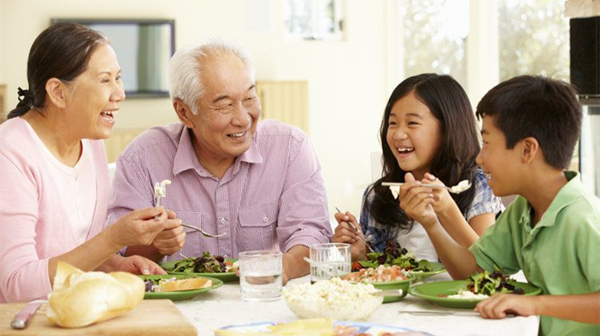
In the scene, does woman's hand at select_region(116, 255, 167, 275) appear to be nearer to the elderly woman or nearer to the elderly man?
the elderly woman

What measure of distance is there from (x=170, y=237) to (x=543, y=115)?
93cm

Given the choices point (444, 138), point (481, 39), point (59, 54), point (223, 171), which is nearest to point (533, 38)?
point (481, 39)

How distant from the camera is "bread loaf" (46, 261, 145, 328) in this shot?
5.14ft

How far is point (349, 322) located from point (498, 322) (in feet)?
0.96

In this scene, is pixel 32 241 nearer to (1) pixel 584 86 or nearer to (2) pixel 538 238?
(2) pixel 538 238

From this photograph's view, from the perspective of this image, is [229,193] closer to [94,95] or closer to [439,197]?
[94,95]

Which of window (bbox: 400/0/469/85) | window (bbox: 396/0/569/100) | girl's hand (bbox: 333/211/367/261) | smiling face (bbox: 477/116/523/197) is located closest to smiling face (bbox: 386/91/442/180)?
girl's hand (bbox: 333/211/367/261)

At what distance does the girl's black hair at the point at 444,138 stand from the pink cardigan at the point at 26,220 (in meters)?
0.84

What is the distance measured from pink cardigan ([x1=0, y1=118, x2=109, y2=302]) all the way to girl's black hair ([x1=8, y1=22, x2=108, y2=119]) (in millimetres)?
119

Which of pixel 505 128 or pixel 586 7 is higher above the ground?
pixel 586 7

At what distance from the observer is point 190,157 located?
9.33ft

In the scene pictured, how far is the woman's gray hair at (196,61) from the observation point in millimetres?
2795

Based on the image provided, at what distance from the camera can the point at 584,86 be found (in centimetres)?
461

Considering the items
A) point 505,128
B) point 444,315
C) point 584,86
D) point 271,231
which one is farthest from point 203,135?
point 584,86
